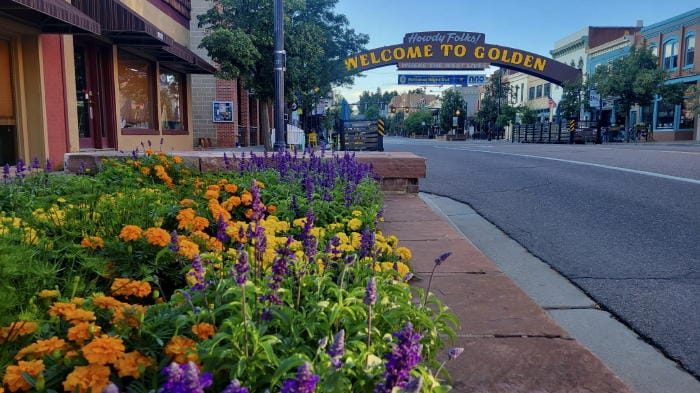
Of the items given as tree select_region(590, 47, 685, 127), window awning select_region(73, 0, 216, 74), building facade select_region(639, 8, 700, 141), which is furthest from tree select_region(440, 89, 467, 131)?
window awning select_region(73, 0, 216, 74)

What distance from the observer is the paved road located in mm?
3176

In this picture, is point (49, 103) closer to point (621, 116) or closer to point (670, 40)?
point (670, 40)

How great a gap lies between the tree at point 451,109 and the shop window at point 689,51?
40.0m

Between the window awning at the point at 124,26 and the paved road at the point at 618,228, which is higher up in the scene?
the window awning at the point at 124,26

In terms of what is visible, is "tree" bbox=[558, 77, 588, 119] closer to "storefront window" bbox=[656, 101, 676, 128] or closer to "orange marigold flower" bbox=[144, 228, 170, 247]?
"storefront window" bbox=[656, 101, 676, 128]

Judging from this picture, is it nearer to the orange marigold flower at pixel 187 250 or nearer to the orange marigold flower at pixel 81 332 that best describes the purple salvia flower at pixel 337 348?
the orange marigold flower at pixel 81 332

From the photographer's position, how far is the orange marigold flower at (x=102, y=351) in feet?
4.26

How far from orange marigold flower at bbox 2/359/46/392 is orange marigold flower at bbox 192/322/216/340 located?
37 cm

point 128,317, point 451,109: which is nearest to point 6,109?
point 128,317

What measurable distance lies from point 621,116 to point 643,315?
154 ft

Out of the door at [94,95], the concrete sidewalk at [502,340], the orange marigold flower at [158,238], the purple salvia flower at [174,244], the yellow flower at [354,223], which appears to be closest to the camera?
the concrete sidewalk at [502,340]

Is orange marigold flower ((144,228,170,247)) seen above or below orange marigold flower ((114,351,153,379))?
above

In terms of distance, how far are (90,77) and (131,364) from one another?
38.9 ft

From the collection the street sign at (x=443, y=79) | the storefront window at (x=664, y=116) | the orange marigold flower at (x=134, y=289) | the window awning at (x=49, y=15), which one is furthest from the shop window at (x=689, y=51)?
the orange marigold flower at (x=134, y=289)
